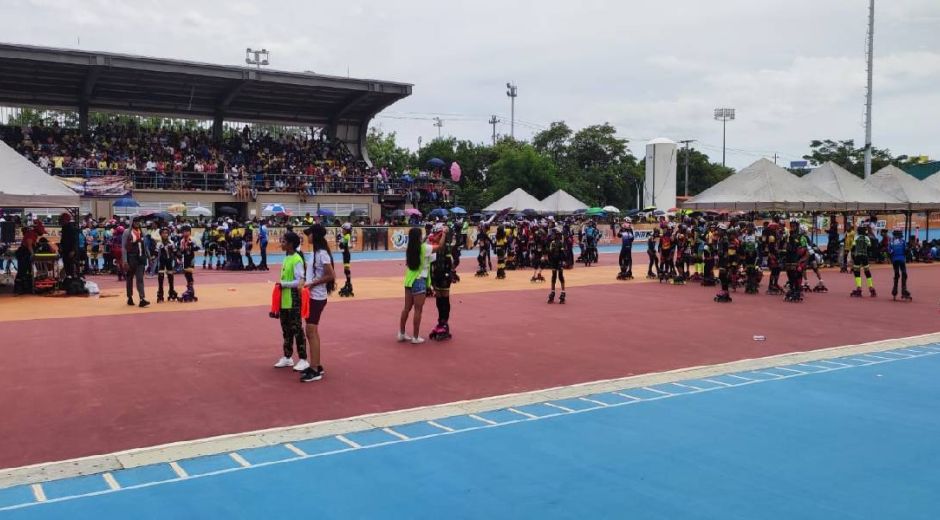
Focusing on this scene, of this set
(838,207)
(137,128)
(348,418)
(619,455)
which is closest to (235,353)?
(348,418)

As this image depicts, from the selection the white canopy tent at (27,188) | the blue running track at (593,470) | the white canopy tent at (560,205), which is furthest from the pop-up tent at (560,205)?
the blue running track at (593,470)

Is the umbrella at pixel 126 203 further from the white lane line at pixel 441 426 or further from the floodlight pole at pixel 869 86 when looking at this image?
the floodlight pole at pixel 869 86

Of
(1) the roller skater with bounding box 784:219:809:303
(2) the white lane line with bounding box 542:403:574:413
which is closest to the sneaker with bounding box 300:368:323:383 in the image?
(2) the white lane line with bounding box 542:403:574:413

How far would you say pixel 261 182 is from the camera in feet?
142

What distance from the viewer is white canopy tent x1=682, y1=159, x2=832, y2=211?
25.9m

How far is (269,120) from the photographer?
49.6 meters

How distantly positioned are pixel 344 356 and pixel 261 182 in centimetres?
3485

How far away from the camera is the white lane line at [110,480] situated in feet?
18.2

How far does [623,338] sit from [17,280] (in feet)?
47.2

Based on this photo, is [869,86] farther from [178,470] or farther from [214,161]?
[178,470]

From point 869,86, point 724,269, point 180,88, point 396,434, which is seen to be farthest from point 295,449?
point 869,86

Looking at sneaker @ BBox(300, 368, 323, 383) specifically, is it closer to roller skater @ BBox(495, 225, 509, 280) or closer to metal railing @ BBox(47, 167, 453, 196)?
roller skater @ BBox(495, 225, 509, 280)

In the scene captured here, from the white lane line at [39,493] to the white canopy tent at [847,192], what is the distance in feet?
89.2

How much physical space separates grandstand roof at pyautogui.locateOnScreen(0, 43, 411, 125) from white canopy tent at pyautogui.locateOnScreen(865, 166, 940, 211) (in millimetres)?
27991
